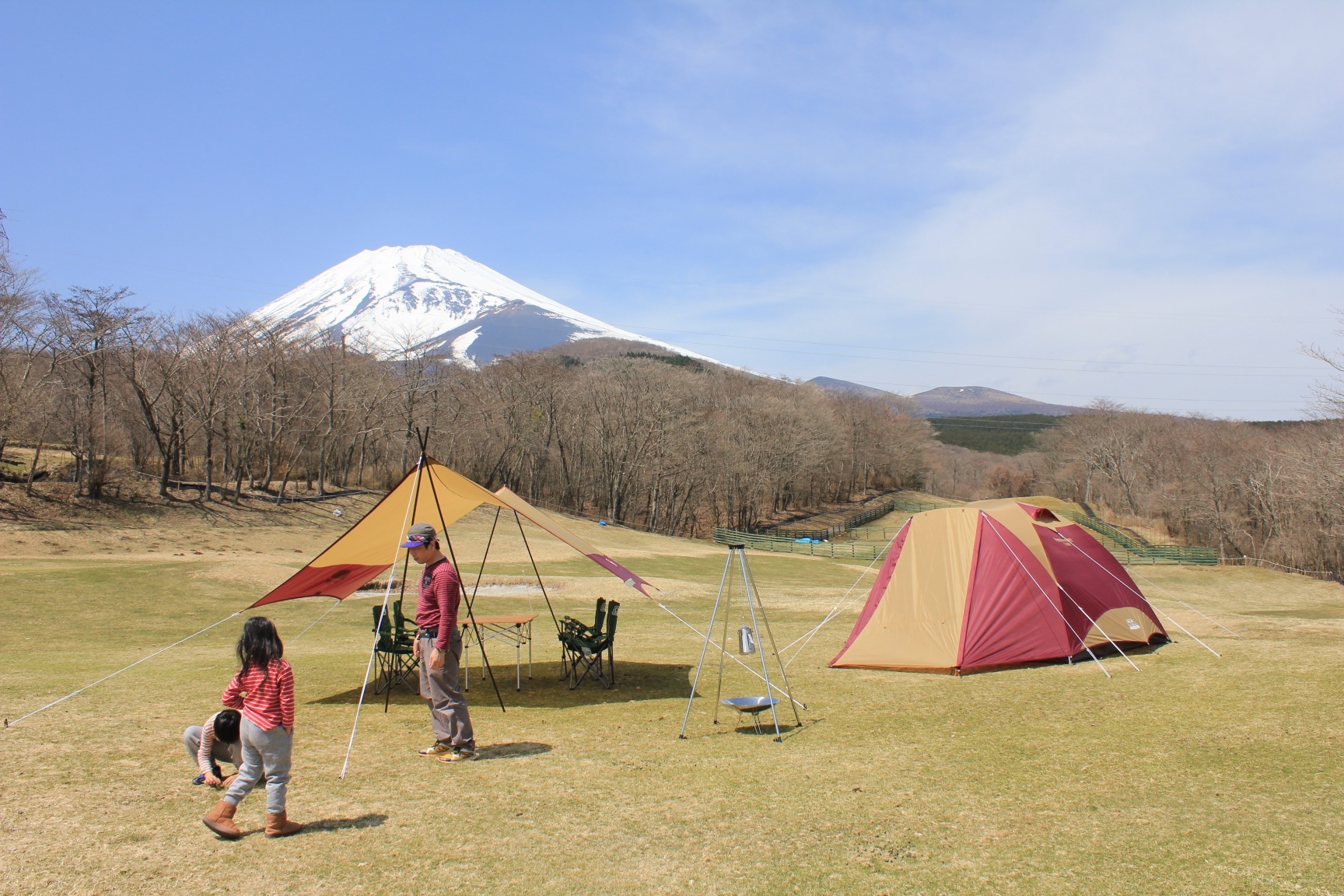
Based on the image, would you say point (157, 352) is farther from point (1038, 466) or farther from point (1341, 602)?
point (1038, 466)

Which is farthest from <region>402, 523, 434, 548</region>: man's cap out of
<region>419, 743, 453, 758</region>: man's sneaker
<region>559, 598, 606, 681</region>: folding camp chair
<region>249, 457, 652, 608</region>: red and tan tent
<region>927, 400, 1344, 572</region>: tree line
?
<region>927, 400, 1344, 572</region>: tree line

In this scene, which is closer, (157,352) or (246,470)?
(157,352)

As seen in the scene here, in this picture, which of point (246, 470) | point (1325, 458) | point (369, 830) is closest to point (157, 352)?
point (246, 470)

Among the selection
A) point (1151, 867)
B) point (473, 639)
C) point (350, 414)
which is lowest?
point (473, 639)

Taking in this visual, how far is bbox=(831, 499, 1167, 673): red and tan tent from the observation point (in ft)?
34.9

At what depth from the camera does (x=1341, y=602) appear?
27.8 m

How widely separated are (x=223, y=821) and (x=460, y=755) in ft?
7.04

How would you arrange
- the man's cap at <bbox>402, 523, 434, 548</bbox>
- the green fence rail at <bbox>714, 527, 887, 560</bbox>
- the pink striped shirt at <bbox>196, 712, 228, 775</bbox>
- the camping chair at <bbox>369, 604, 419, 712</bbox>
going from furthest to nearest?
the green fence rail at <bbox>714, 527, 887, 560</bbox>
the camping chair at <bbox>369, 604, 419, 712</bbox>
the man's cap at <bbox>402, 523, 434, 548</bbox>
the pink striped shirt at <bbox>196, 712, 228, 775</bbox>

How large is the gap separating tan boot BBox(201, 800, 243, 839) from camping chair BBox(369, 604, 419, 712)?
366 cm

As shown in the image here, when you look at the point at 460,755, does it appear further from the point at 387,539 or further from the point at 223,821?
the point at 387,539

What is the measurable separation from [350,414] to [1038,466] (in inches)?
3004

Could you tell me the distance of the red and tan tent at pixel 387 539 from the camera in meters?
9.84

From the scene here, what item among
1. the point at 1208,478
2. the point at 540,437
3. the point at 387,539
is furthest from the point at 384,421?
the point at 1208,478

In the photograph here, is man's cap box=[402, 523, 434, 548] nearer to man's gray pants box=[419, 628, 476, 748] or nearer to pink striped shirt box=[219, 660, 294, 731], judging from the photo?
man's gray pants box=[419, 628, 476, 748]
